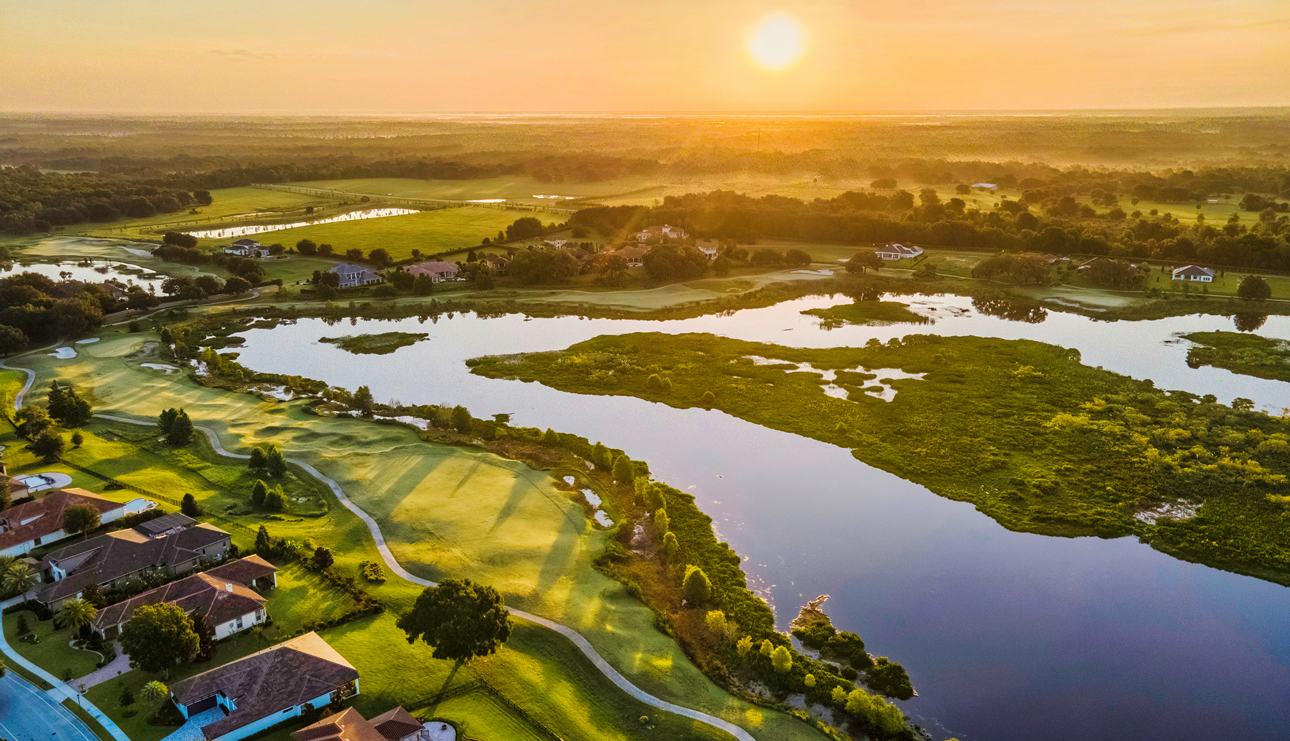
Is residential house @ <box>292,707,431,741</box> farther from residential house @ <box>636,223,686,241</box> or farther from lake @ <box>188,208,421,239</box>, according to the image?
lake @ <box>188,208,421,239</box>

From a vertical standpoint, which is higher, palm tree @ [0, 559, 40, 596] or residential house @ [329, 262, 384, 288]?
residential house @ [329, 262, 384, 288]

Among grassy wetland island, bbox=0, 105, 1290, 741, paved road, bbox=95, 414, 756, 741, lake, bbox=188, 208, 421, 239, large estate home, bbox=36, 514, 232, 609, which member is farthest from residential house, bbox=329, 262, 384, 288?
Answer: large estate home, bbox=36, 514, 232, 609

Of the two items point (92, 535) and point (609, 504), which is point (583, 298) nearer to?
point (609, 504)

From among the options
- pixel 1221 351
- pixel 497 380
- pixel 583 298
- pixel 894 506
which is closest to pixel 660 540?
pixel 894 506

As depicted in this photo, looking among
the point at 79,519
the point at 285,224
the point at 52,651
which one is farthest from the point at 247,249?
the point at 52,651

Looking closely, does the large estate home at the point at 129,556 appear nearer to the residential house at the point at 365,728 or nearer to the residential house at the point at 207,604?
the residential house at the point at 207,604

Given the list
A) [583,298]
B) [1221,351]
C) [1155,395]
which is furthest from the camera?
[583,298]

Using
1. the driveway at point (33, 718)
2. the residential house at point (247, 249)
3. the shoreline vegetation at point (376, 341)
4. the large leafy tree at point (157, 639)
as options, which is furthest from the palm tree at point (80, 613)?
the residential house at point (247, 249)
